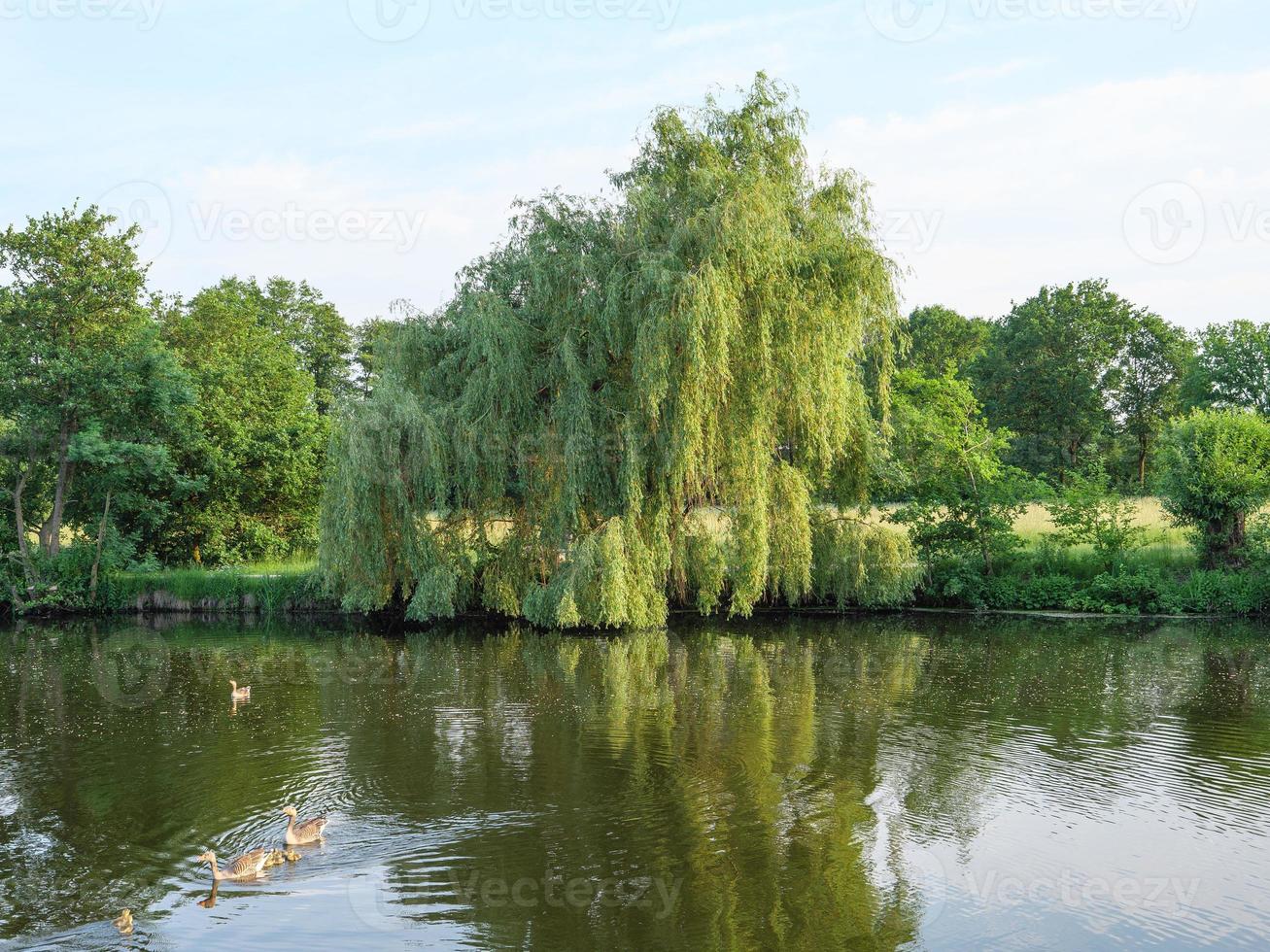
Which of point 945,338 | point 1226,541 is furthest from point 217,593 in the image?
point 945,338

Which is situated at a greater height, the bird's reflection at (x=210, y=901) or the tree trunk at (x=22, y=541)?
the tree trunk at (x=22, y=541)

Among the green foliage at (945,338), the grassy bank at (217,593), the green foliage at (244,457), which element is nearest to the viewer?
the grassy bank at (217,593)

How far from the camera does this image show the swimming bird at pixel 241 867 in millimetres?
9242

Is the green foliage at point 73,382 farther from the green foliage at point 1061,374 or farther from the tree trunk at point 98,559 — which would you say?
the green foliage at point 1061,374

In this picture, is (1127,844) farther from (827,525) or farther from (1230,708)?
(827,525)

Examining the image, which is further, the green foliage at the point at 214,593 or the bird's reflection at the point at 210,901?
the green foliage at the point at 214,593

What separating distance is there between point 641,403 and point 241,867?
1456cm

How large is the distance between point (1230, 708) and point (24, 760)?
52.4 ft

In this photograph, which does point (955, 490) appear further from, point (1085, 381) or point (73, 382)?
point (1085, 381)

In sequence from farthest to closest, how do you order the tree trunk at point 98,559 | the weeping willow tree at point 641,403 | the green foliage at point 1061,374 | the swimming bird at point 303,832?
1. the green foliage at point 1061,374
2. the tree trunk at point 98,559
3. the weeping willow tree at point 641,403
4. the swimming bird at point 303,832

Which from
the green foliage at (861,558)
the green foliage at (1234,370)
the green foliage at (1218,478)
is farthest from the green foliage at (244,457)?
the green foliage at (1234,370)

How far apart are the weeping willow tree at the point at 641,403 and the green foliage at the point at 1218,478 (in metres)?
7.97

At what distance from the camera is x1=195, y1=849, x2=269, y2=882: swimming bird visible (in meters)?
9.24
